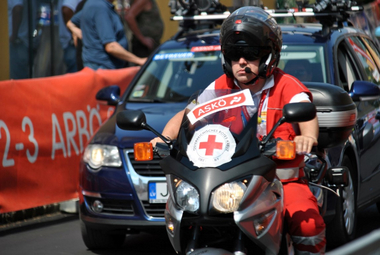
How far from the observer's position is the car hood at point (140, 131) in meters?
6.29

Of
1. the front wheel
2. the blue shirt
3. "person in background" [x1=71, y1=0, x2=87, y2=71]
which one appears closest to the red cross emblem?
the front wheel

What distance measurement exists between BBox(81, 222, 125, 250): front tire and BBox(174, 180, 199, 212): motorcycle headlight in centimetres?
316

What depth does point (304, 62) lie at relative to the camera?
697 cm

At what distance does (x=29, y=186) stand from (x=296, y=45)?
3092mm

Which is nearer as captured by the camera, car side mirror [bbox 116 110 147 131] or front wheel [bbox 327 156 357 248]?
car side mirror [bbox 116 110 147 131]

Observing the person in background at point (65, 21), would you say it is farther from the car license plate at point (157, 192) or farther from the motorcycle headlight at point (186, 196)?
the motorcycle headlight at point (186, 196)

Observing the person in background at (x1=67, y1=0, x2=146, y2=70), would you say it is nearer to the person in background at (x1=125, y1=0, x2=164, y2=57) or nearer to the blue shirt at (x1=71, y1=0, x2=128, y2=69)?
the blue shirt at (x1=71, y1=0, x2=128, y2=69)

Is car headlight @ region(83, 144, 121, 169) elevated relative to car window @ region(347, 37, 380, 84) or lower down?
lower down

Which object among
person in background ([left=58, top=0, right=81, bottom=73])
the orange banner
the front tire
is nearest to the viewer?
the front tire

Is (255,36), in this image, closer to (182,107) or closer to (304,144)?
(304,144)

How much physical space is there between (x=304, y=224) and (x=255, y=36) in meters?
0.97

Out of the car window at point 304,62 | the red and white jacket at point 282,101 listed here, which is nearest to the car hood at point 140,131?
the car window at point 304,62

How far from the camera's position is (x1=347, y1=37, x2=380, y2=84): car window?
7.73m

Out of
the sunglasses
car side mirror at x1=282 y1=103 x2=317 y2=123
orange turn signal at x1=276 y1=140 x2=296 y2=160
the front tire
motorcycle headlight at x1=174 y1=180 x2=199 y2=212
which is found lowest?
the front tire
